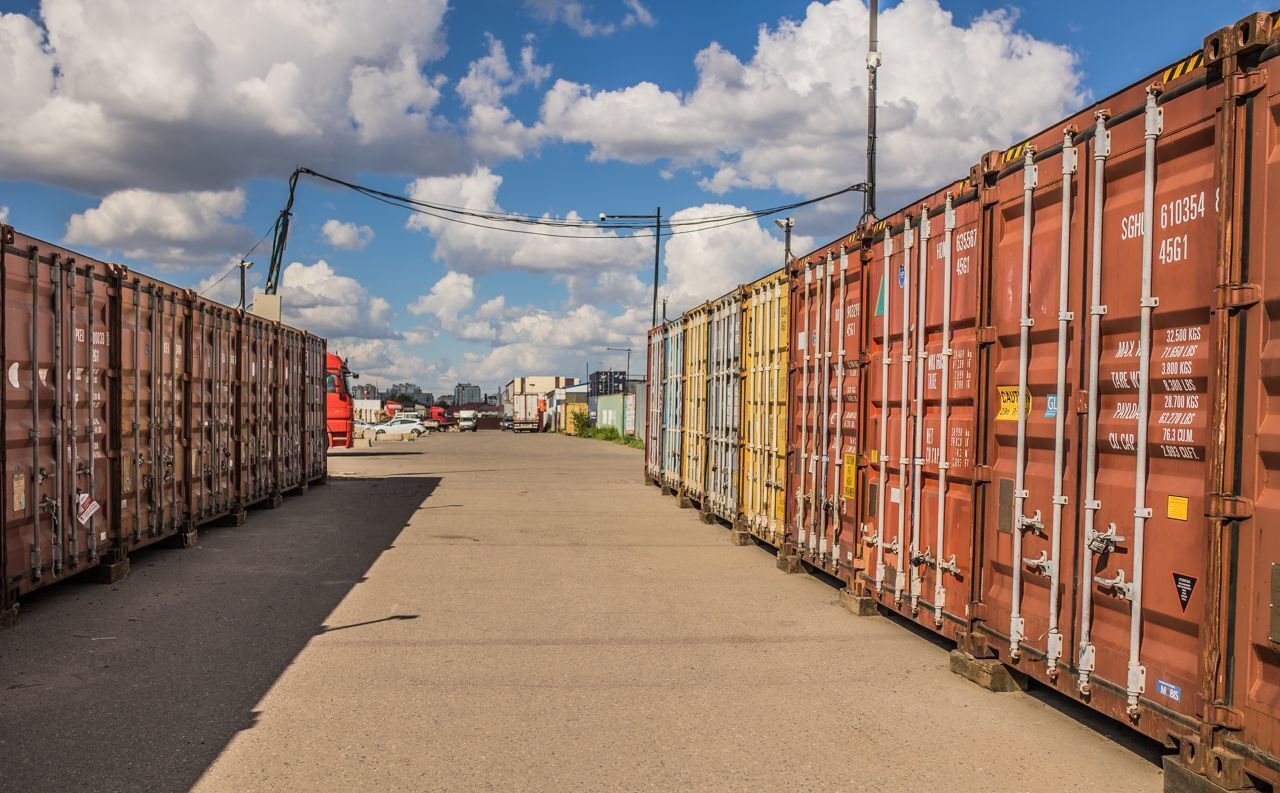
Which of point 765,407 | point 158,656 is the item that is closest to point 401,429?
point 765,407

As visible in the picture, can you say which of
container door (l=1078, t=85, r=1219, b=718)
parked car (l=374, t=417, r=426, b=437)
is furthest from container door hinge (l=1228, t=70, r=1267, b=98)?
parked car (l=374, t=417, r=426, b=437)

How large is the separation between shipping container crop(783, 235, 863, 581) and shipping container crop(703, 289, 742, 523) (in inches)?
115

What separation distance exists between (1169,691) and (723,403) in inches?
413

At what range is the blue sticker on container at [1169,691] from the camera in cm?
470

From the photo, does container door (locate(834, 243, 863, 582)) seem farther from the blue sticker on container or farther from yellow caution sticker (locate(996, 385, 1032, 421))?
the blue sticker on container

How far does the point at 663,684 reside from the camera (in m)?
6.62

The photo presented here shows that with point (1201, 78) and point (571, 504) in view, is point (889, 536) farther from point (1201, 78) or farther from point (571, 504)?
point (571, 504)

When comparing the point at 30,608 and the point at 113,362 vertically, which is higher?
the point at 113,362

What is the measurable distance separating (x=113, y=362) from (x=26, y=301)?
2013 millimetres

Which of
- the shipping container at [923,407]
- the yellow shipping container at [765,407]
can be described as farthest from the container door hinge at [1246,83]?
the yellow shipping container at [765,407]

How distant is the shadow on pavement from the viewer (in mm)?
5105

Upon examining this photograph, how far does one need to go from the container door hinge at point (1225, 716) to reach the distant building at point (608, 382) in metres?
87.5

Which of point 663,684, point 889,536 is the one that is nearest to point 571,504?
point 889,536

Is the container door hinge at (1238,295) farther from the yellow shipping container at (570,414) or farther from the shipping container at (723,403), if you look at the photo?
the yellow shipping container at (570,414)
